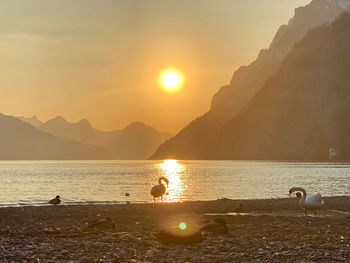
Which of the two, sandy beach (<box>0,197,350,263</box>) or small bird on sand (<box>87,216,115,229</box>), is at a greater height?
small bird on sand (<box>87,216,115,229</box>)

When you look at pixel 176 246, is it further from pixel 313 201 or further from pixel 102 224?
pixel 313 201

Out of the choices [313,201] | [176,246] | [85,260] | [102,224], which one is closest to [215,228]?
[176,246]

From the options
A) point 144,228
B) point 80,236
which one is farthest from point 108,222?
point 80,236

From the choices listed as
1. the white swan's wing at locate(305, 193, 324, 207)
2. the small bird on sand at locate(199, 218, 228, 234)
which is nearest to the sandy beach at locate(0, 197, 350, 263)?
the small bird on sand at locate(199, 218, 228, 234)

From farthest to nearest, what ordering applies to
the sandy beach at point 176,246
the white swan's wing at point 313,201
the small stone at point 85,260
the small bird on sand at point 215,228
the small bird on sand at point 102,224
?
the white swan's wing at point 313,201 < the small bird on sand at point 102,224 < the small bird on sand at point 215,228 < the sandy beach at point 176,246 < the small stone at point 85,260

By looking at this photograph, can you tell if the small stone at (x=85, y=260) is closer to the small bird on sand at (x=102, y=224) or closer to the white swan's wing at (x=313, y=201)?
the small bird on sand at (x=102, y=224)

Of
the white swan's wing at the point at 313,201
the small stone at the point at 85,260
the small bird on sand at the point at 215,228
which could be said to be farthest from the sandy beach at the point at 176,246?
the white swan's wing at the point at 313,201

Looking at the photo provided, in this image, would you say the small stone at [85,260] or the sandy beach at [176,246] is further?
the sandy beach at [176,246]

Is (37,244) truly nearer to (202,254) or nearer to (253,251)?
(202,254)

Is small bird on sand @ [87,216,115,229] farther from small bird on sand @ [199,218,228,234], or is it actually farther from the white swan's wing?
the white swan's wing

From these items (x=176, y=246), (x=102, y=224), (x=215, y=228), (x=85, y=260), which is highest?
(x=102, y=224)

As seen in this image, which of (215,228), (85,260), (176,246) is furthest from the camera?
(215,228)

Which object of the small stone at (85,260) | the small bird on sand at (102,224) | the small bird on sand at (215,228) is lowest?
the small stone at (85,260)

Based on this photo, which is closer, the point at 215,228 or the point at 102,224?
the point at 215,228
